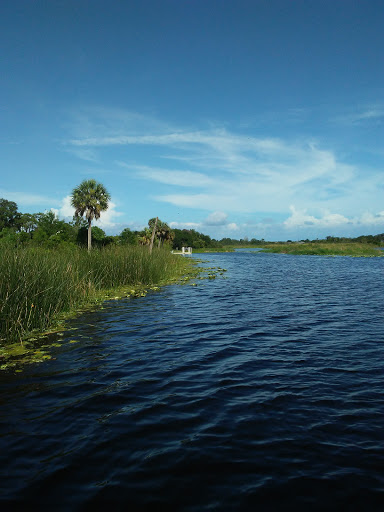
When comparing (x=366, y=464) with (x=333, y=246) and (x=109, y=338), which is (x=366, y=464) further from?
(x=333, y=246)

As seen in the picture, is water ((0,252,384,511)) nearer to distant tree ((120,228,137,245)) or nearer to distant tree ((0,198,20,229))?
distant tree ((120,228,137,245))

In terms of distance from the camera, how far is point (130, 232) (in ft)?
247

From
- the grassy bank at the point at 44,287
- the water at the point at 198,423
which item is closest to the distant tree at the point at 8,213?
the grassy bank at the point at 44,287

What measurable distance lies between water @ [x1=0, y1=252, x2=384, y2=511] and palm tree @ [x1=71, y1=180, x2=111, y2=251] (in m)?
45.7

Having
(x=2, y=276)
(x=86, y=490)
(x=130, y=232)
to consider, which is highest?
(x=130, y=232)

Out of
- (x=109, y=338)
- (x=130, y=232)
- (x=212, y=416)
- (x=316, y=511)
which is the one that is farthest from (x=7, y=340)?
(x=130, y=232)

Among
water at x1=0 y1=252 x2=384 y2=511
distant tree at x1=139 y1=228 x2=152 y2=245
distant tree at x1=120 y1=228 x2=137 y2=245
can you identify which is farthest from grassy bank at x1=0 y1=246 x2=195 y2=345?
distant tree at x1=139 y1=228 x2=152 y2=245

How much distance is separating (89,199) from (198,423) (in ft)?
169

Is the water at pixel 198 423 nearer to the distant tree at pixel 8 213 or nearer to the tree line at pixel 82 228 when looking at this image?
the tree line at pixel 82 228

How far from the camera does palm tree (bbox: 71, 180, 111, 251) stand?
52.8 m

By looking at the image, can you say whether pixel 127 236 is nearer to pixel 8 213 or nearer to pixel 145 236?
pixel 145 236

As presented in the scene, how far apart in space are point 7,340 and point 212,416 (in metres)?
6.16

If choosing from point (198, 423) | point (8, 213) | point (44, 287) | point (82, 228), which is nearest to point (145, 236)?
point (82, 228)

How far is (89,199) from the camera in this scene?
53.0 metres
